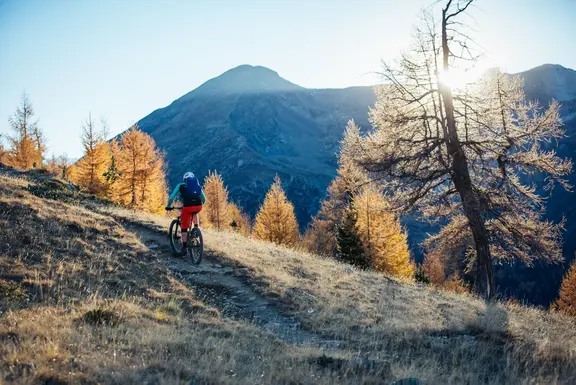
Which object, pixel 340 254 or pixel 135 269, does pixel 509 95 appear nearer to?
pixel 135 269

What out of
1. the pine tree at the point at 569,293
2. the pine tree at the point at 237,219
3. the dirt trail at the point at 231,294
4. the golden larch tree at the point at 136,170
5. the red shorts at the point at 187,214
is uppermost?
the golden larch tree at the point at 136,170

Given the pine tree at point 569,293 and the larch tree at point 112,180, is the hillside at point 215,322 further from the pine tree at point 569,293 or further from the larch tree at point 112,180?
the pine tree at point 569,293

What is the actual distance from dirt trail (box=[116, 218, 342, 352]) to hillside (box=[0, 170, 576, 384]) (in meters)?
0.05

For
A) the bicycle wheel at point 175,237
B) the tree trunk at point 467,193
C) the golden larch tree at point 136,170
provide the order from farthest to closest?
1. the golden larch tree at point 136,170
2. the tree trunk at point 467,193
3. the bicycle wheel at point 175,237

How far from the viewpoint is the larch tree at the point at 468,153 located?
40.7 feet

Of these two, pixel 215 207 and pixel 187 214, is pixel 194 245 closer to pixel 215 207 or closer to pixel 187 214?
pixel 187 214

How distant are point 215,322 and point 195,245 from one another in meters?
4.77

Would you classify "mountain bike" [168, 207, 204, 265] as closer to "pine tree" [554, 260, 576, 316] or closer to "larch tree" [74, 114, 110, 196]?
"larch tree" [74, 114, 110, 196]

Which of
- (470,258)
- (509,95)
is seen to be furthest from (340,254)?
(509,95)

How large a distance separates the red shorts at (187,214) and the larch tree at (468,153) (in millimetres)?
6520

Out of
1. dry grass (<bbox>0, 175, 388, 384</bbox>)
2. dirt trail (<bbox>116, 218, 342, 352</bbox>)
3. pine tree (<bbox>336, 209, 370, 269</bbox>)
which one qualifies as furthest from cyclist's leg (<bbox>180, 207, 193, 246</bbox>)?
pine tree (<bbox>336, 209, 370, 269</bbox>)

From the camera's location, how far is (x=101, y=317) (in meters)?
5.71

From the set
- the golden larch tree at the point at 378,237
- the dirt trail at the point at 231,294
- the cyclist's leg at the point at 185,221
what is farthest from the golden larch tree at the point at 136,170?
the cyclist's leg at the point at 185,221

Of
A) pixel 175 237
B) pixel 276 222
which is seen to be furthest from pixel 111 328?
pixel 276 222
